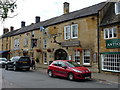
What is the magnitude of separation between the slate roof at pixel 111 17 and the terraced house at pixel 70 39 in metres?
0.53

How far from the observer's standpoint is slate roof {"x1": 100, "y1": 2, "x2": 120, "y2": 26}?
16.1 m

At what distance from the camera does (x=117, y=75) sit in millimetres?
15352

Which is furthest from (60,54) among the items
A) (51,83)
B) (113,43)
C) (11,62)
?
(51,83)

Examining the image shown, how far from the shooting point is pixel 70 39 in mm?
20859

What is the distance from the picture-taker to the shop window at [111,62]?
15539 millimetres

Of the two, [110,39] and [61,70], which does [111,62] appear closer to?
[110,39]

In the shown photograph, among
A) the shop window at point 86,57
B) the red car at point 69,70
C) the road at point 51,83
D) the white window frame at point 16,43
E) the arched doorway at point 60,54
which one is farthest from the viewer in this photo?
the white window frame at point 16,43

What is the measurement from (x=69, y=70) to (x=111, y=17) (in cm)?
774

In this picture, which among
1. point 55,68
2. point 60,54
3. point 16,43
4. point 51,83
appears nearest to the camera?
point 51,83

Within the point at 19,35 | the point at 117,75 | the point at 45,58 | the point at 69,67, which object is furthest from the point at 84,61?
the point at 19,35

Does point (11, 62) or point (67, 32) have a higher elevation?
point (67, 32)

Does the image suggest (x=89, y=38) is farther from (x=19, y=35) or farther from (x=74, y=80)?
(x=19, y=35)

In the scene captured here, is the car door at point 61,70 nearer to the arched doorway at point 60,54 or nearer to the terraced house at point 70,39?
the terraced house at point 70,39

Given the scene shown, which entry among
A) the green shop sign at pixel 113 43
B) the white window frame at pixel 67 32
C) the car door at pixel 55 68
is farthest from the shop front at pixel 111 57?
the white window frame at pixel 67 32
